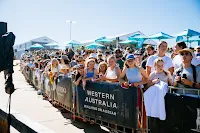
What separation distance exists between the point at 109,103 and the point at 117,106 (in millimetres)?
286

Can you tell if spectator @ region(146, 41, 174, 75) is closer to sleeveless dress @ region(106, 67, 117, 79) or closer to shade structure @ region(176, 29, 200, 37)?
sleeveless dress @ region(106, 67, 117, 79)

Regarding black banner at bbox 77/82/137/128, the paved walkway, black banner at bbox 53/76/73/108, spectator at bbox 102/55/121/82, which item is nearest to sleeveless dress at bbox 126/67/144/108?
black banner at bbox 77/82/137/128

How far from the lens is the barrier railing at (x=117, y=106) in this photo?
3807 mm

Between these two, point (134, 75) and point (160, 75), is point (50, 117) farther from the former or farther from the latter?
point (160, 75)

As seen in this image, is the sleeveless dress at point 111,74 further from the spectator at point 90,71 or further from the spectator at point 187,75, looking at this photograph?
the spectator at point 187,75

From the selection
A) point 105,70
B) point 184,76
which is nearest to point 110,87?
point 105,70

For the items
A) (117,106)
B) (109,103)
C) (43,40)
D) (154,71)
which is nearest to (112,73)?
(109,103)

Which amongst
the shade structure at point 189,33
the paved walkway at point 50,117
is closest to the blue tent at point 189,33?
the shade structure at point 189,33

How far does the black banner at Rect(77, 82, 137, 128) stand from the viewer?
15.3 feet

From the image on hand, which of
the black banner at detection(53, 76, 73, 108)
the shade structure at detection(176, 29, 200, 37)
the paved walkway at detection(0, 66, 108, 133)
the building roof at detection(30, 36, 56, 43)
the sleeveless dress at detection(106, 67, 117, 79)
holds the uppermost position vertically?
the building roof at detection(30, 36, 56, 43)

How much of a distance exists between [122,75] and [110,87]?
0.40m

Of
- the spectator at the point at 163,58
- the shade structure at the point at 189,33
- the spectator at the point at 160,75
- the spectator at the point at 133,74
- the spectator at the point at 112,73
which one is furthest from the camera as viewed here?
the shade structure at the point at 189,33

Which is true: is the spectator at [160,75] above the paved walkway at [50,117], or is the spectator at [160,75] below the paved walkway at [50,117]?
above

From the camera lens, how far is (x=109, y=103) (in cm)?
523
